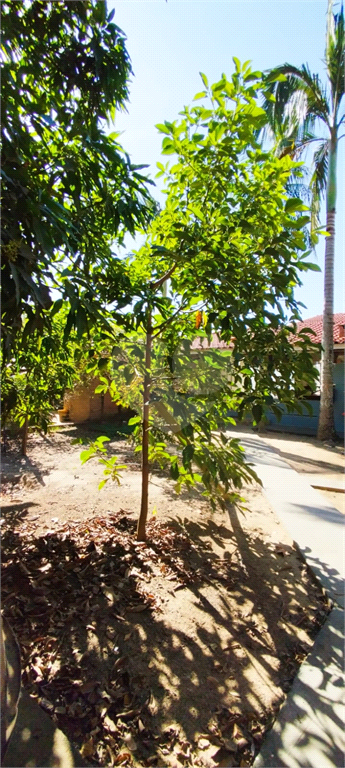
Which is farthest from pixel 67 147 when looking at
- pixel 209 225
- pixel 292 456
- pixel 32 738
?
pixel 292 456

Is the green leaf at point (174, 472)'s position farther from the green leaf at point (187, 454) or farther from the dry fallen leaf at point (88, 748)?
the dry fallen leaf at point (88, 748)

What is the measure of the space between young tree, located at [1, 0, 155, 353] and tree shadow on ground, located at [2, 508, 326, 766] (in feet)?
3.37

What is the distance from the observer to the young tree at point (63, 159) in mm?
829

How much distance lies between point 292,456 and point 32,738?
16.7 ft

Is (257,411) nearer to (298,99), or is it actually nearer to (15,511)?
(15,511)

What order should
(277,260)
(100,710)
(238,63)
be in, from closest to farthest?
(100,710)
(238,63)
(277,260)

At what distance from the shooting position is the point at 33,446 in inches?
182

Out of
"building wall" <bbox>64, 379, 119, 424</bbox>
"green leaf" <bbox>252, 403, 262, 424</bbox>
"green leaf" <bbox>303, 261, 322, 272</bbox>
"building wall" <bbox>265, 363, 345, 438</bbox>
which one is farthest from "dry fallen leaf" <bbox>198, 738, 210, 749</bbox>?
"building wall" <bbox>265, 363, 345, 438</bbox>

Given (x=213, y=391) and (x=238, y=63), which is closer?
(x=238, y=63)

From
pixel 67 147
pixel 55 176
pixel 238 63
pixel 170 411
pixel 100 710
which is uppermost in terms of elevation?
pixel 238 63

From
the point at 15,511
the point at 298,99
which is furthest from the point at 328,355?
the point at 15,511

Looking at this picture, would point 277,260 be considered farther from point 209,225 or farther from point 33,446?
point 33,446

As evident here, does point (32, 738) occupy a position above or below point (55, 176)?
below

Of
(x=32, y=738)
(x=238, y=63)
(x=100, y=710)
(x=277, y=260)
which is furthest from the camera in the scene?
(x=277, y=260)
